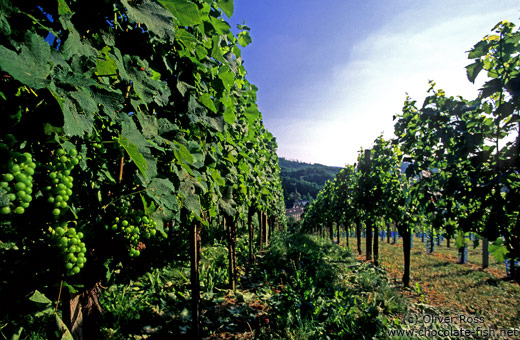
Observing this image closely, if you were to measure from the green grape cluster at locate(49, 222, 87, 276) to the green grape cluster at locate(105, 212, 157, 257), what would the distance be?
0.28 m

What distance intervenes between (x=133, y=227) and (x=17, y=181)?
671 millimetres

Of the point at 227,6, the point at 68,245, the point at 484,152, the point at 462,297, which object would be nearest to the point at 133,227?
the point at 68,245

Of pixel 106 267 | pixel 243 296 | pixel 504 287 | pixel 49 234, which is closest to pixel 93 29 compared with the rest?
pixel 49 234

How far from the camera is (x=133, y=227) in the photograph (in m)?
1.36

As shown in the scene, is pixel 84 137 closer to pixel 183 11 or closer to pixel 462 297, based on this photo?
pixel 183 11

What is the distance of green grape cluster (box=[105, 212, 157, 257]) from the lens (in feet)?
4.47

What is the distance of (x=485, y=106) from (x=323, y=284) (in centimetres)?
556

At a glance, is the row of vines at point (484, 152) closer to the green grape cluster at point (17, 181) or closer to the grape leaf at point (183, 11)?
the grape leaf at point (183, 11)

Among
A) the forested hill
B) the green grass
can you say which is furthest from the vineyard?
the forested hill

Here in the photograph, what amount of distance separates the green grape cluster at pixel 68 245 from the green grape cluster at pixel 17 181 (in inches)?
11.5

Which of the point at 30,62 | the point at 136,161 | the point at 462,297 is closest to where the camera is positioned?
the point at 30,62

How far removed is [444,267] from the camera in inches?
515

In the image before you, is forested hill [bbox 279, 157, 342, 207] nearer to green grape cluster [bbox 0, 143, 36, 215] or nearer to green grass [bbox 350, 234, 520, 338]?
green grass [bbox 350, 234, 520, 338]

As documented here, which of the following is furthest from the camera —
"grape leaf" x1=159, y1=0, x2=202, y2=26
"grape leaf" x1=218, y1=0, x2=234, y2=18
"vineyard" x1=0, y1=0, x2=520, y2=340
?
"grape leaf" x1=218, y1=0, x2=234, y2=18
